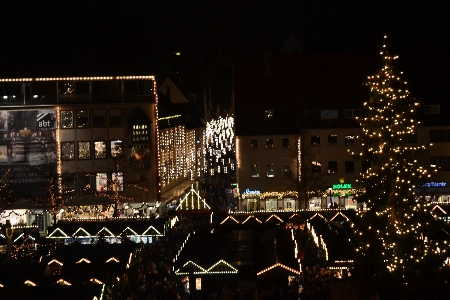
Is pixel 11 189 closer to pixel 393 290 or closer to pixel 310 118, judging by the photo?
pixel 310 118

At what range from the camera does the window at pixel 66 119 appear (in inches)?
1849

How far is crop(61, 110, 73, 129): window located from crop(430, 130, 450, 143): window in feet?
64.1

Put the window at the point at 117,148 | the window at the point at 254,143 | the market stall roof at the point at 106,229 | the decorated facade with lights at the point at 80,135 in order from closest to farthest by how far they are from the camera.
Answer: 1. the market stall roof at the point at 106,229
2. the decorated facade with lights at the point at 80,135
3. the window at the point at 117,148
4. the window at the point at 254,143

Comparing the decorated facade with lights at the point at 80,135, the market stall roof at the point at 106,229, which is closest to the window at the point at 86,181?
the decorated facade with lights at the point at 80,135

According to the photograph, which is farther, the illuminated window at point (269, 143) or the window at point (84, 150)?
the illuminated window at point (269, 143)

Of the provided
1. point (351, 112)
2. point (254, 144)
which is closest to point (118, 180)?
point (254, 144)

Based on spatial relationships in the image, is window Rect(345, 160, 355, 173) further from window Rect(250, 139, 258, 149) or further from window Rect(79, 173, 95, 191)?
window Rect(79, 173, 95, 191)

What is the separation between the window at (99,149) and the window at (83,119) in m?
1.14

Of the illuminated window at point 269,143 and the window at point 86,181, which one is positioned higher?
the illuminated window at point 269,143

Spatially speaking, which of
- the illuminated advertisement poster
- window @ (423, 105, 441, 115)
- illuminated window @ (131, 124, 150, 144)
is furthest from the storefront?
the illuminated advertisement poster

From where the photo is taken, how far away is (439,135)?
156 feet

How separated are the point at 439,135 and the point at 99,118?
18497mm

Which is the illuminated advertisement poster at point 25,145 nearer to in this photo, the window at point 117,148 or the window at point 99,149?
the window at point 99,149

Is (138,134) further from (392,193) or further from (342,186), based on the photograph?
(392,193)
